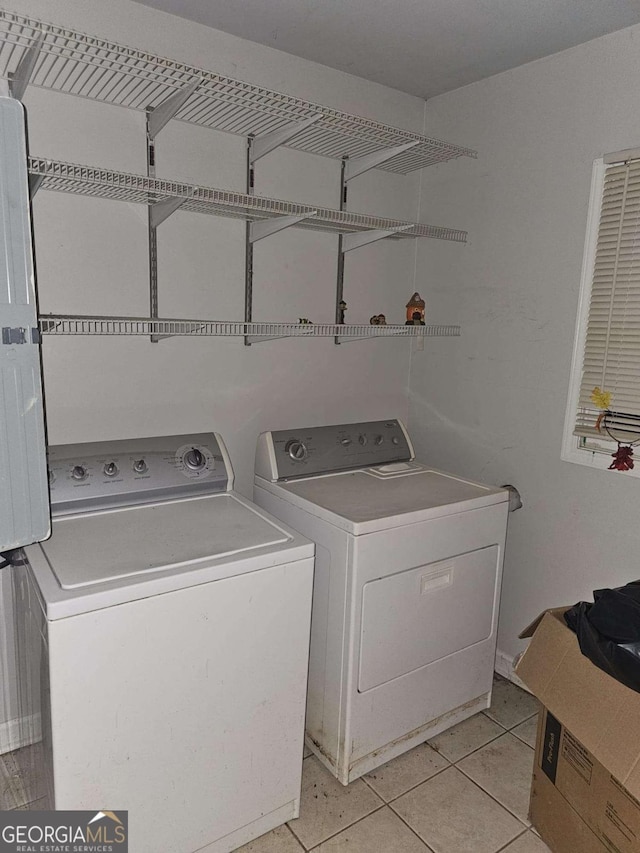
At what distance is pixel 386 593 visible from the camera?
182 cm

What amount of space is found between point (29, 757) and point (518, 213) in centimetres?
242

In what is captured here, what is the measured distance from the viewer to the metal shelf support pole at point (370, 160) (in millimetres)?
2098

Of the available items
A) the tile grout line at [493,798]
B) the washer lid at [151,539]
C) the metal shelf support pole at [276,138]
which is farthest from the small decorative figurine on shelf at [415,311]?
the tile grout line at [493,798]

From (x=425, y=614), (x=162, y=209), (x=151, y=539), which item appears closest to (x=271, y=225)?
(x=162, y=209)

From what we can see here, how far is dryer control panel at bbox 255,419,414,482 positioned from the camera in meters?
2.14

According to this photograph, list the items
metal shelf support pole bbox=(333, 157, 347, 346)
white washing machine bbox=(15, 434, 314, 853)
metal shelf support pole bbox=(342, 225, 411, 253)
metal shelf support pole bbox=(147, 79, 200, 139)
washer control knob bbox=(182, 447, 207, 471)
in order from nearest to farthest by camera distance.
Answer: white washing machine bbox=(15, 434, 314, 853) < metal shelf support pole bbox=(147, 79, 200, 139) < washer control knob bbox=(182, 447, 207, 471) < metal shelf support pole bbox=(342, 225, 411, 253) < metal shelf support pole bbox=(333, 157, 347, 346)

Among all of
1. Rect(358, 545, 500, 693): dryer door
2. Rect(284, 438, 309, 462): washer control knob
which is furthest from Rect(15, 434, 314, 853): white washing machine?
Rect(284, 438, 309, 462): washer control knob

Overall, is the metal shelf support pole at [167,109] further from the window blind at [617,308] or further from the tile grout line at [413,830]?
the tile grout line at [413,830]

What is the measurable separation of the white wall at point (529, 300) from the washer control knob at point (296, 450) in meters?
0.76

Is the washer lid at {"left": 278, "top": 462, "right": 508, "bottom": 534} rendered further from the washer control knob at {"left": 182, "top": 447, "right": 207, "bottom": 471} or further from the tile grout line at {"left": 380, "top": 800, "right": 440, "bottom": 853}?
the tile grout line at {"left": 380, "top": 800, "right": 440, "bottom": 853}

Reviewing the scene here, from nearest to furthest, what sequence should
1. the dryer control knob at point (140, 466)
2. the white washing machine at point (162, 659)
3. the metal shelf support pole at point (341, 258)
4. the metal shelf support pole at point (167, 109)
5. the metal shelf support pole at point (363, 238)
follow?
the white washing machine at point (162, 659) → the metal shelf support pole at point (167, 109) → the dryer control knob at point (140, 466) → the metal shelf support pole at point (363, 238) → the metal shelf support pole at point (341, 258)

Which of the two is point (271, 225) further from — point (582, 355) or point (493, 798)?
point (493, 798)

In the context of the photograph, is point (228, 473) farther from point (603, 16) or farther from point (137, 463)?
point (603, 16)

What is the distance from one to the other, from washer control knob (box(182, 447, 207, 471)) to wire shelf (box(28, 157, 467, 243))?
79cm
